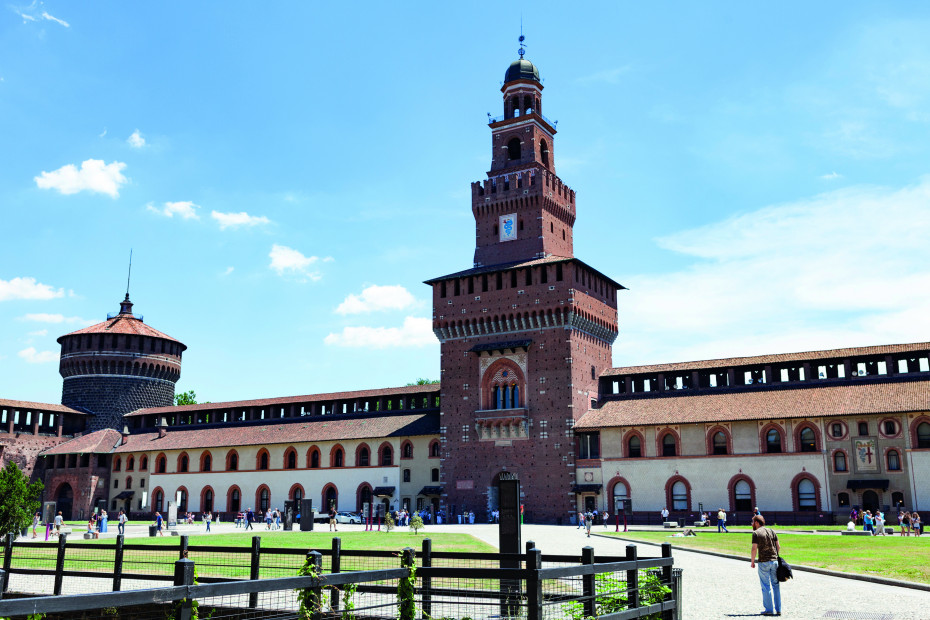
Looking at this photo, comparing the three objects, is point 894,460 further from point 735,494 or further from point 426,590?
point 426,590

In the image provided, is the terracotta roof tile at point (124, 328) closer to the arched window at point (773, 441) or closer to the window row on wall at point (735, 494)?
the window row on wall at point (735, 494)

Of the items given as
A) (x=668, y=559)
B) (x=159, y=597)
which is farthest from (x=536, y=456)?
(x=159, y=597)

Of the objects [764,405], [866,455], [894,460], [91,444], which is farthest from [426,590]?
[91,444]

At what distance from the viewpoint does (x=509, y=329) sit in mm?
61281

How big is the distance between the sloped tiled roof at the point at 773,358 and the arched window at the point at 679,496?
28.7 ft

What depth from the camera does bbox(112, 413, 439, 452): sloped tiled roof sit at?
217ft

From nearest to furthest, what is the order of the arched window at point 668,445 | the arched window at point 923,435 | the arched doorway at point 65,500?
the arched window at point 923,435
the arched window at point 668,445
the arched doorway at point 65,500

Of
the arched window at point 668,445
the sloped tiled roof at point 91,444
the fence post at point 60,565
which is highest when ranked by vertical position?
the sloped tiled roof at point 91,444

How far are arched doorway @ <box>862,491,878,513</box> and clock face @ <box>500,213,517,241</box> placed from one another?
1182 inches

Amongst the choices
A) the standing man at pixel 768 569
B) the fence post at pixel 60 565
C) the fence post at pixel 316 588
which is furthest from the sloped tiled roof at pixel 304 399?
the fence post at pixel 316 588

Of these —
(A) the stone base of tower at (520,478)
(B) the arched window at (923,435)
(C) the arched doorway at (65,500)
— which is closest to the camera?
(B) the arched window at (923,435)

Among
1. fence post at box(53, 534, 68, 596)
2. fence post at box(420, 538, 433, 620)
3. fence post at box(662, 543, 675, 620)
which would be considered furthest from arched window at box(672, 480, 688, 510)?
fence post at box(420, 538, 433, 620)

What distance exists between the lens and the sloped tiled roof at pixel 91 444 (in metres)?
76.8

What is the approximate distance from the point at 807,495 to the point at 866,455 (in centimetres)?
414
